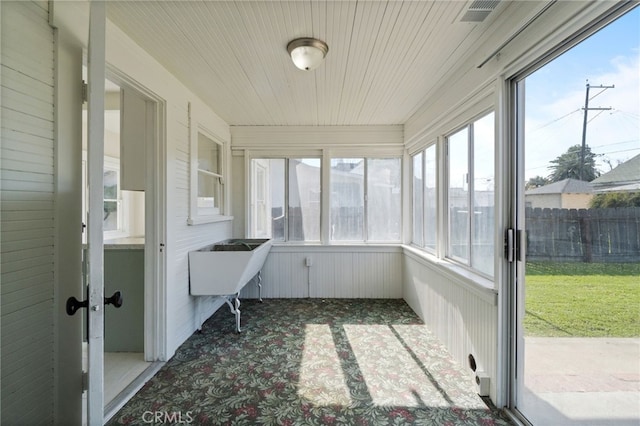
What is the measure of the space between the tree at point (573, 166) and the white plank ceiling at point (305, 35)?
98cm

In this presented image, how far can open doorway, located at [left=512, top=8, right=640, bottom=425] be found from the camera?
124 centimetres

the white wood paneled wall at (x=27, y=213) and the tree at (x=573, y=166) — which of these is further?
the tree at (x=573, y=166)

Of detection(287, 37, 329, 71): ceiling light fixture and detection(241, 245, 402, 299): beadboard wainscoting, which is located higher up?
detection(287, 37, 329, 71): ceiling light fixture

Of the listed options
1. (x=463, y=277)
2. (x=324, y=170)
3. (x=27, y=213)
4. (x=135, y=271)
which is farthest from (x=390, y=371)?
(x=324, y=170)

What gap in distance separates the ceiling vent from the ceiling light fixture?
3.11 ft

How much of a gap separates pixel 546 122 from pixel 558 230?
62 cm

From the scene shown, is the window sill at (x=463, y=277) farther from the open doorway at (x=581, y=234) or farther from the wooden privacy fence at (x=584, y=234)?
the wooden privacy fence at (x=584, y=234)

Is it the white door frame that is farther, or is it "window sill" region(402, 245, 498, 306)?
the white door frame

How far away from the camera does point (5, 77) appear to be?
4.03 feet

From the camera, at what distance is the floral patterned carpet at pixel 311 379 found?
186 centimetres

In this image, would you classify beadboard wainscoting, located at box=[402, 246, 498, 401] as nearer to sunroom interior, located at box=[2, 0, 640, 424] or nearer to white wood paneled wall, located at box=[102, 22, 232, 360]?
sunroom interior, located at box=[2, 0, 640, 424]

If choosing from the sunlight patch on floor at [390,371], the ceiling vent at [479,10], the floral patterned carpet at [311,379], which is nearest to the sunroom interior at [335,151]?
the ceiling vent at [479,10]

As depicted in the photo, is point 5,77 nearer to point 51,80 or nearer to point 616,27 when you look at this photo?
point 51,80

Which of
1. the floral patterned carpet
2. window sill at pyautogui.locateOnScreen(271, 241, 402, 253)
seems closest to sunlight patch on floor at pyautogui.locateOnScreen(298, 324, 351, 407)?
the floral patterned carpet
